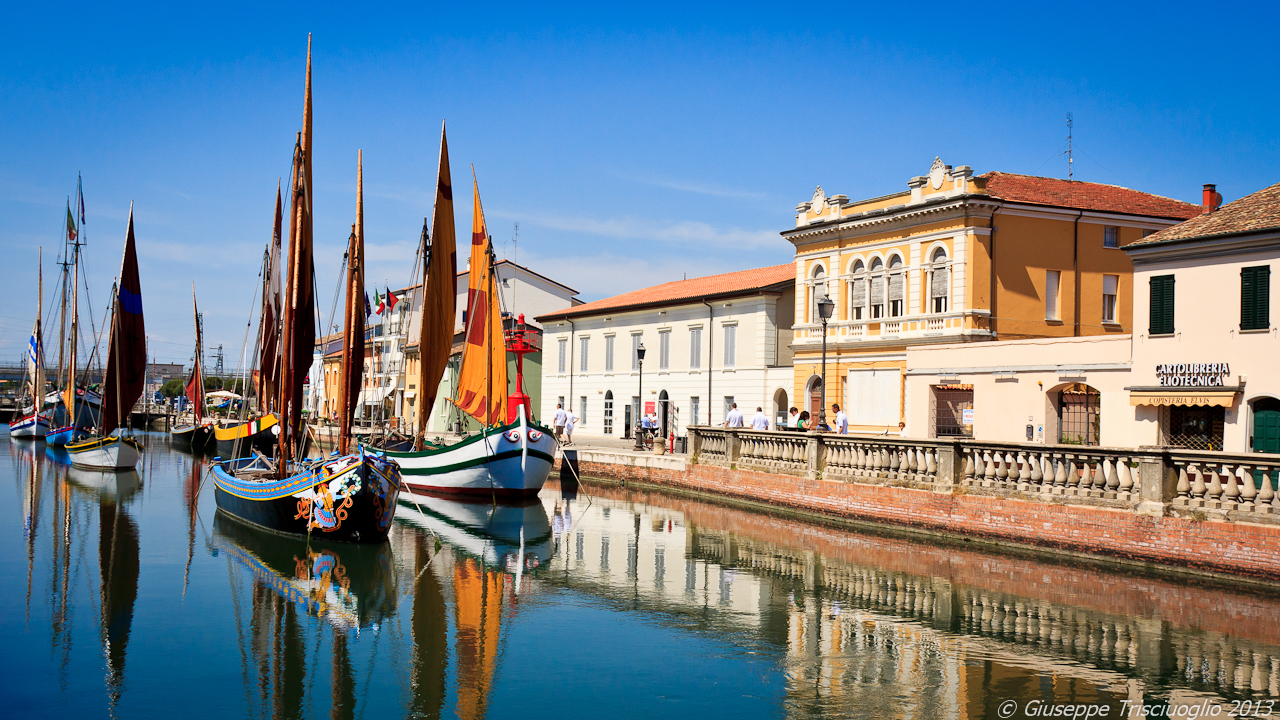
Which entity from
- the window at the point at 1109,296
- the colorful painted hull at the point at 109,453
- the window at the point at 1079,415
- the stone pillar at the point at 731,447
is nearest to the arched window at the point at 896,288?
the window at the point at 1109,296

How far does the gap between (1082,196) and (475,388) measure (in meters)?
22.5

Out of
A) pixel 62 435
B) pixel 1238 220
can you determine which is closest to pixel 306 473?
pixel 1238 220

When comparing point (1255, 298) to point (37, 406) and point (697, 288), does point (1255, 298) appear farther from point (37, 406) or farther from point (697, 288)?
point (37, 406)

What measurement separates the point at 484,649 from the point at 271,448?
40.4 metres

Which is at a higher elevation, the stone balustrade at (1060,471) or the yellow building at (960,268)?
the yellow building at (960,268)

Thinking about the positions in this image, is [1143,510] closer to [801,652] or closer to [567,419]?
[801,652]

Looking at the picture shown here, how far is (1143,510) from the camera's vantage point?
1543 centimetres

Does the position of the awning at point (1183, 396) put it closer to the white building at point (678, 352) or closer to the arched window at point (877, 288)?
the arched window at point (877, 288)

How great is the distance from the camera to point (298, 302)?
19109 millimetres

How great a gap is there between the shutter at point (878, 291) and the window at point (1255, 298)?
1529 cm

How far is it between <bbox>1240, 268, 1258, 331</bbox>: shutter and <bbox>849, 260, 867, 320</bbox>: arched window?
1600 cm

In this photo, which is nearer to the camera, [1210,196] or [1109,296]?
[1210,196]

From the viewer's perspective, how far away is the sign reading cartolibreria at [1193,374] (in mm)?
20672

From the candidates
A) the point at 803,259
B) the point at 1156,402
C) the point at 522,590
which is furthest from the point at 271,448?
the point at 1156,402
